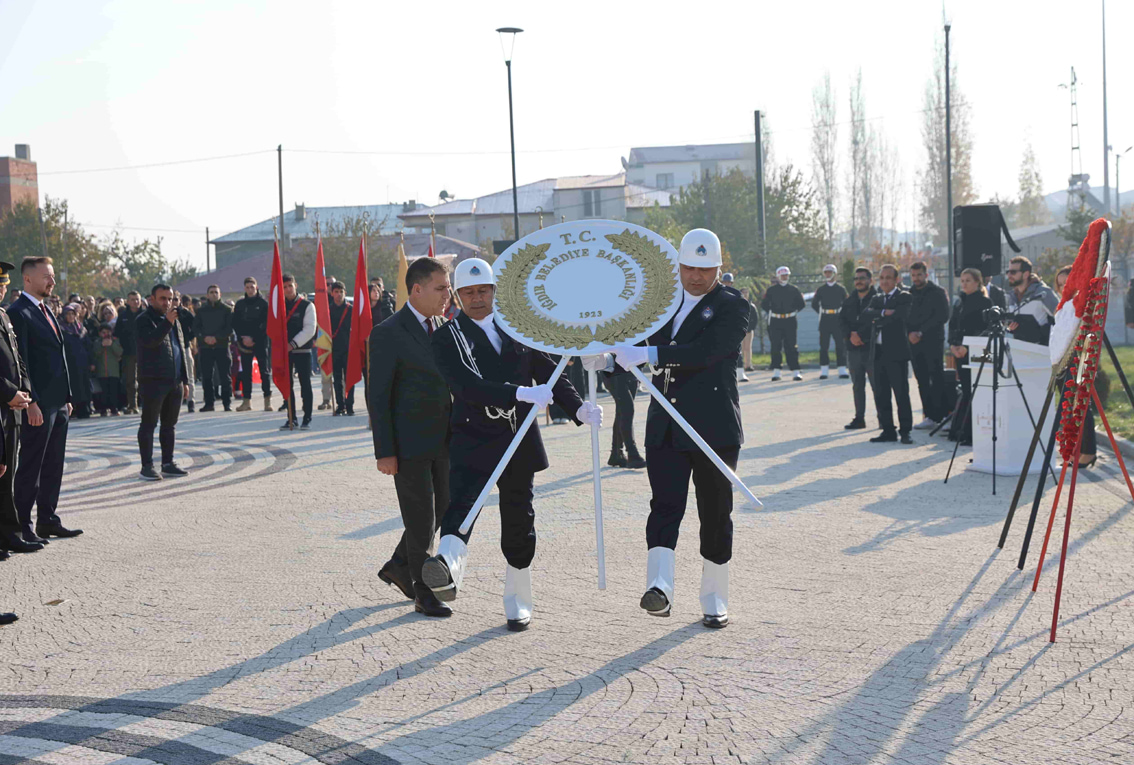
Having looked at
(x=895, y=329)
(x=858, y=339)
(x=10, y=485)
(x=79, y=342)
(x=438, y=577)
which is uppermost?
(x=79, y=342)

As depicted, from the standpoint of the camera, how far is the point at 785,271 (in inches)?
887

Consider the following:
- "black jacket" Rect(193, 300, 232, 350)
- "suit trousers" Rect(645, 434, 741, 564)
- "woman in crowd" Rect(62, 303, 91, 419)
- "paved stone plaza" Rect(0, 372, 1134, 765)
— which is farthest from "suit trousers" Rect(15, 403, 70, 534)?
"black jacket" Rect(193, 300, 232, 350)

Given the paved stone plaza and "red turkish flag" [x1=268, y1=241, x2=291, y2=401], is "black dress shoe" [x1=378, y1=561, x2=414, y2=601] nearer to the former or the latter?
the paved stone plaza

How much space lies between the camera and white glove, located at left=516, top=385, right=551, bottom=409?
17.6ft

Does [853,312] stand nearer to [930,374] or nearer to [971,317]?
[930,374]

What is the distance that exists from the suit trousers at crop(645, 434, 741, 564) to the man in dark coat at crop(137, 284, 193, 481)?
6.79 metres

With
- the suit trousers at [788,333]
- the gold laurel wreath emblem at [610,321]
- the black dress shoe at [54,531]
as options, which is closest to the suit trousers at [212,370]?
the suit trousers at [788,333]

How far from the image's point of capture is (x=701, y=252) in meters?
5.61

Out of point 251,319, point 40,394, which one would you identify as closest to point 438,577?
point 40,394

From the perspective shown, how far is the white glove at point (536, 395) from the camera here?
5363 mm

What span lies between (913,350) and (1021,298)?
187 cm

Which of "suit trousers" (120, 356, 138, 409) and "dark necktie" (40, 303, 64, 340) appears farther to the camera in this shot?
"suit trousers" (120, 356, 138, 409)

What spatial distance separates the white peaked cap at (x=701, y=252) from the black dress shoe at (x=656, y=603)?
1.58m

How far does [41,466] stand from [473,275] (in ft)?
15.1
